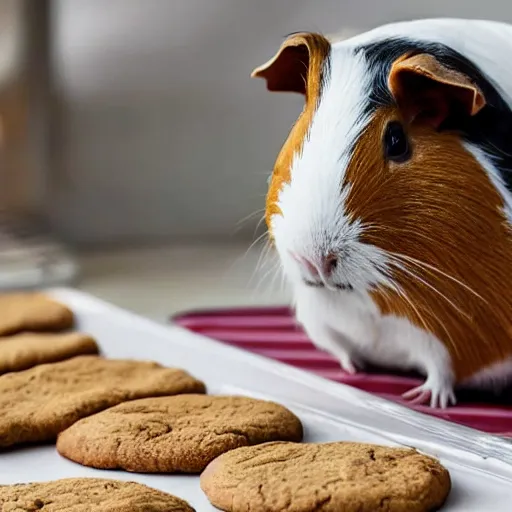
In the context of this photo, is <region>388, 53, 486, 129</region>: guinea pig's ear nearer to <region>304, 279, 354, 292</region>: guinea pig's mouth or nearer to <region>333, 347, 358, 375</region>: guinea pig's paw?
<region>304, 279, 354, 292</region>: guinea pig's mouth

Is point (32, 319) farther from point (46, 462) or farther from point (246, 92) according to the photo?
point (246, 92)

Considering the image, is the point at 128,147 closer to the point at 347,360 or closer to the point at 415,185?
the point at 347,360

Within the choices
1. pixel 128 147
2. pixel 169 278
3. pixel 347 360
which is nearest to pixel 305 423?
pixel 347 360

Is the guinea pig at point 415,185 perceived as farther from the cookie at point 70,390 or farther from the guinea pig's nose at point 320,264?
the cookie at point 70,390

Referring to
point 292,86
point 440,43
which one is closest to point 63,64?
point 292,86

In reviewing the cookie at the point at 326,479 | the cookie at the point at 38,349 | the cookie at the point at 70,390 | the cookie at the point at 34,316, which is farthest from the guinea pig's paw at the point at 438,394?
the cookie at the point at 34,316

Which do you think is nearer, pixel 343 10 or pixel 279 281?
pixel 279 281

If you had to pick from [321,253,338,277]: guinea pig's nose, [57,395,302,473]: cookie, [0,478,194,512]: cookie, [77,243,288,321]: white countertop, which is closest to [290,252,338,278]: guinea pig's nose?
[321,253,338,277]: guinea pig's nose
